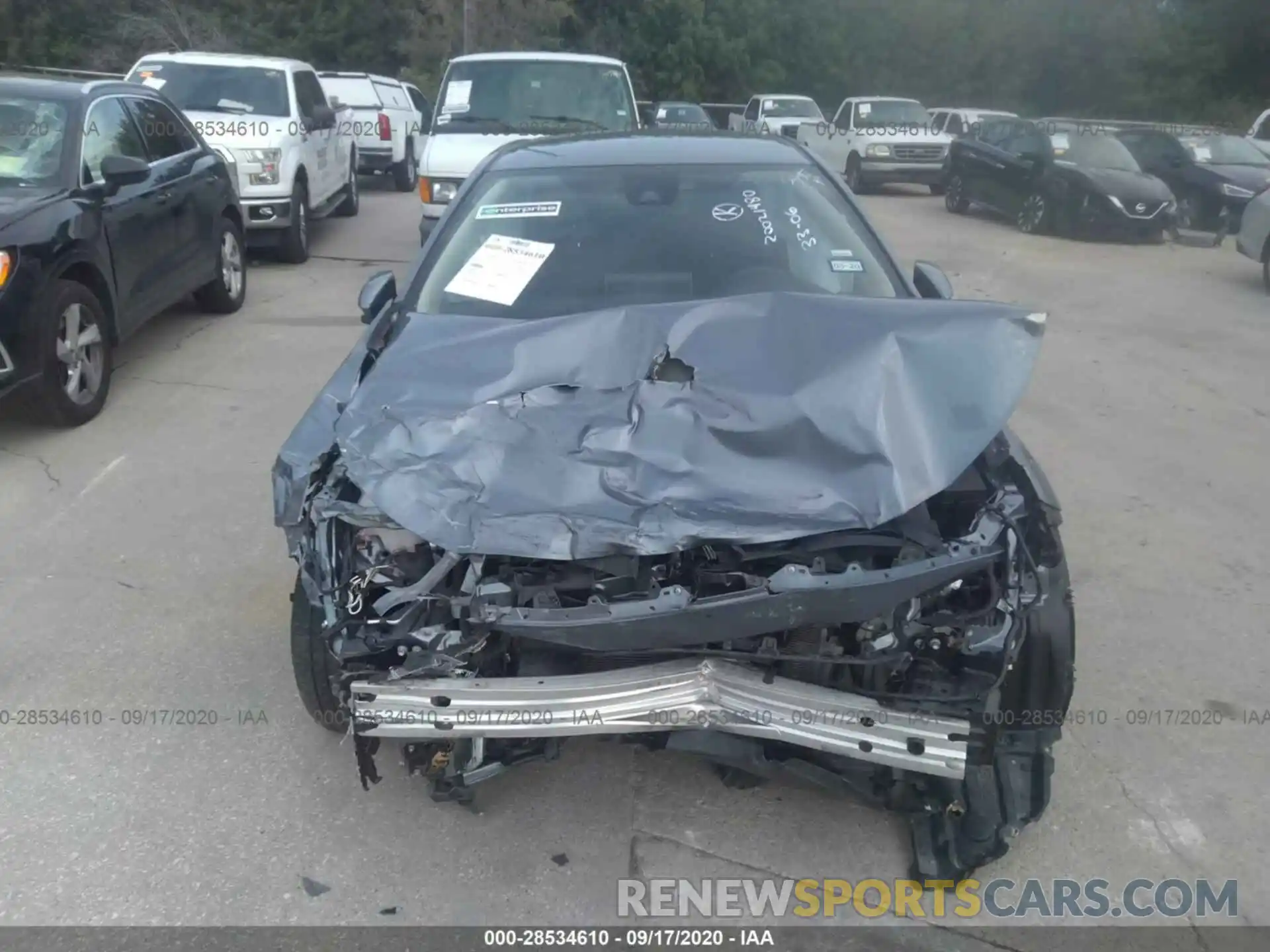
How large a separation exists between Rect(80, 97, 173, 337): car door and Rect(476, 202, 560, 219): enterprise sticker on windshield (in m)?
3.30

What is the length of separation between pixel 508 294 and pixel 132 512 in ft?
8.25

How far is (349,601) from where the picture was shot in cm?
289

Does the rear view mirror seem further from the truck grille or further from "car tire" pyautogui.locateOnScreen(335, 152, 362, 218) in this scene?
the truck grille

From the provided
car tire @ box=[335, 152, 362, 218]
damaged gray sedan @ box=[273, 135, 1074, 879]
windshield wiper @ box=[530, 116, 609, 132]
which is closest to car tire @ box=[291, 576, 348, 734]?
damaged gray sedan @ box=[273, 135, 1074, 879]

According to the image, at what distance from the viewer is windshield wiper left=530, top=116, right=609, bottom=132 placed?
9.98m

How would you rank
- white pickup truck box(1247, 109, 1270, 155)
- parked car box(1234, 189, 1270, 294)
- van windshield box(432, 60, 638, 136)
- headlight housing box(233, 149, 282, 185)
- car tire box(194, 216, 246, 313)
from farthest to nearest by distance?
white pickup truck box(1247, 109, 1270, 155), parked car box(1234, 189, 1270, 294), headlight housing box(233, 149, 282, 185), van windshield box(432, 60, 638, 136), car tire box(194, 216, 246, 313)

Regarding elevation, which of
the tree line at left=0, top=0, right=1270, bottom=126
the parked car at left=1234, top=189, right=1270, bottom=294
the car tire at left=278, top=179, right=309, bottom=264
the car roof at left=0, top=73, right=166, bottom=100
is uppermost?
the car roof at left=0, top=73, right=166, bottom=100

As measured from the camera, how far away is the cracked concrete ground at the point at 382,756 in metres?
3.11

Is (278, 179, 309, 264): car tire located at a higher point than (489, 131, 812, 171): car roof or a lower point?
lower

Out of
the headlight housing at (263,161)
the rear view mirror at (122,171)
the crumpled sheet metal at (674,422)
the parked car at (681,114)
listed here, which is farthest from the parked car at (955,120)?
the crumpled sheet metal at (674,422)

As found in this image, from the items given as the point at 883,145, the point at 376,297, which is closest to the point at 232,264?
the point at 376,297

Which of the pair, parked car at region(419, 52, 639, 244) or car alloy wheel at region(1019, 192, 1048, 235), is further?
car alloy wheel at region(1019, 192, 1048, 235)

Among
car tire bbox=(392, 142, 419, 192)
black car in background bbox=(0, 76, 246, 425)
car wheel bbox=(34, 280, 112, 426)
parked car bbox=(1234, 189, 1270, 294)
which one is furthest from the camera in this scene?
car tire bbox=(392, 142, 419, 192)

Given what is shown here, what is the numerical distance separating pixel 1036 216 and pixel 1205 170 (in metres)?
2.57
